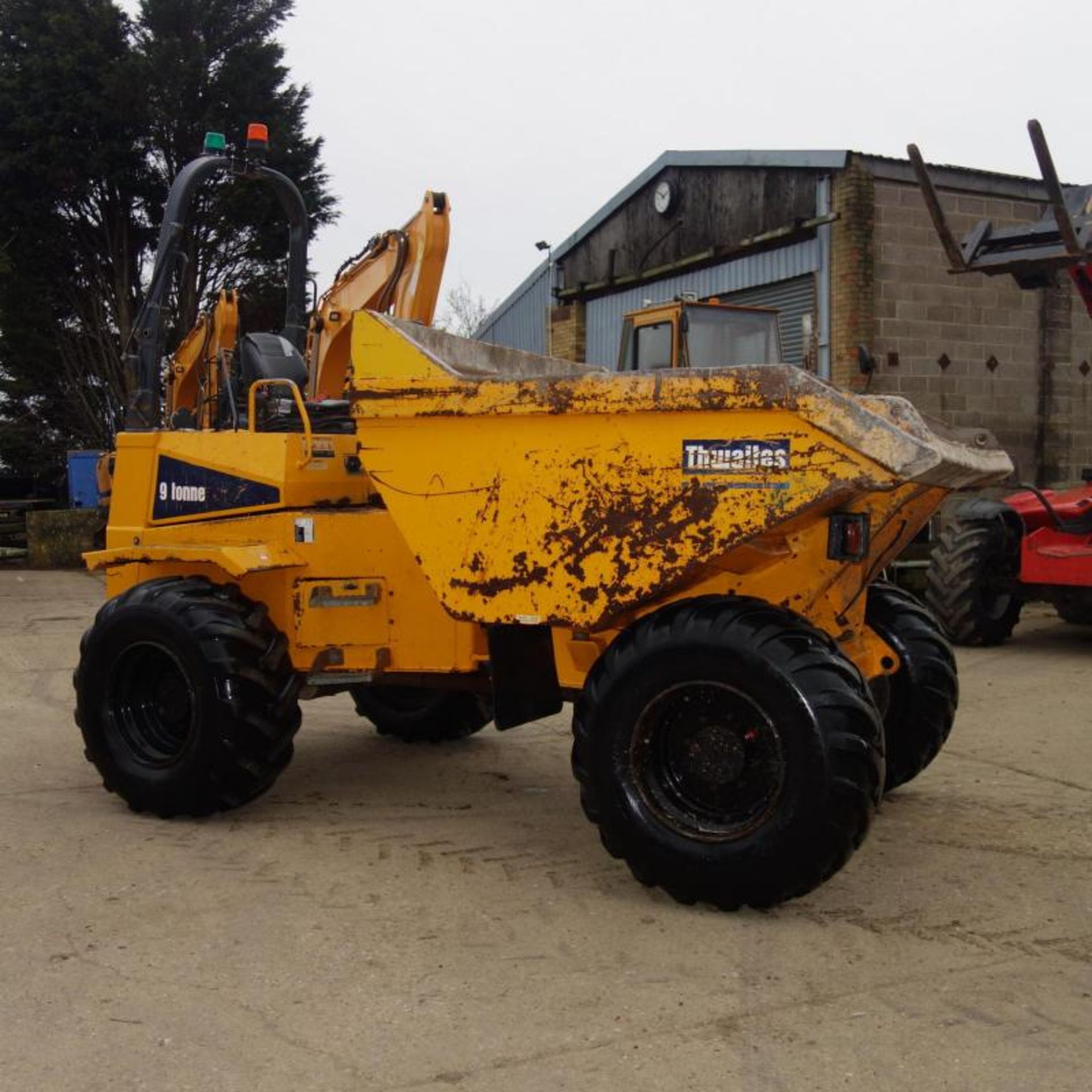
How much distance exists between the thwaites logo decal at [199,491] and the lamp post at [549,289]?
47.1ft

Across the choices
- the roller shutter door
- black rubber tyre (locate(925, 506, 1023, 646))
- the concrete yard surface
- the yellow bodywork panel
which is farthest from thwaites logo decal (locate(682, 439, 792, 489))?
the roller shutter door

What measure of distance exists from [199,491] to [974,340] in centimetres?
1116

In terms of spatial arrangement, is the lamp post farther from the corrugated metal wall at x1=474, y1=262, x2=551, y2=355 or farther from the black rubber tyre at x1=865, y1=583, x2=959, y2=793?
the black rubber tyre at x1=865, y1=583, x2=959, y2=793

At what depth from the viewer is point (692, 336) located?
10078mm

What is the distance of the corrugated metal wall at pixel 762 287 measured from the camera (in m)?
14.5

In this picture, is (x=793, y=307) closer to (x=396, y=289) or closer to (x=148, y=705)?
(x=396, y=289)

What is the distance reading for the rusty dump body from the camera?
154 inches

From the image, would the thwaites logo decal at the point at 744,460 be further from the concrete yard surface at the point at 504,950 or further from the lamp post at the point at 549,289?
the lamp post at the point at 549,289

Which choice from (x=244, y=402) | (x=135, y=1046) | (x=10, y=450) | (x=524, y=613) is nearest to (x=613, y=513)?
(x=524, y=613)

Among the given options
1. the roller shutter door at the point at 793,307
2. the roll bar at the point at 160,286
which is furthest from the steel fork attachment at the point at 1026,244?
the roller shutter door at the point at 793,307

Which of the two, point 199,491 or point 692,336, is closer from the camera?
point 199,491

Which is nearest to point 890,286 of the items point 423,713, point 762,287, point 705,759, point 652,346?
point 762,287

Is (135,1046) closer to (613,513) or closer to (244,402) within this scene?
(613,513)

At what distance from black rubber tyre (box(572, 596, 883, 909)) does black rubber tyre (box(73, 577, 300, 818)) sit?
153 cm
